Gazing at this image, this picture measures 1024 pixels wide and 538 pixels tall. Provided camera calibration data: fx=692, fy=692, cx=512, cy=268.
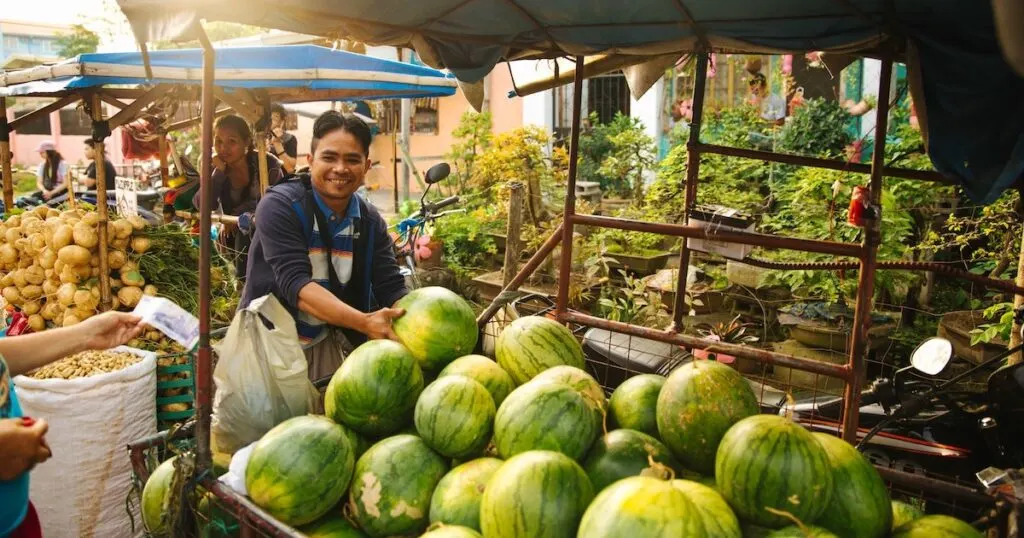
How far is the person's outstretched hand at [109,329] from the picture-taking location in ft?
8.71

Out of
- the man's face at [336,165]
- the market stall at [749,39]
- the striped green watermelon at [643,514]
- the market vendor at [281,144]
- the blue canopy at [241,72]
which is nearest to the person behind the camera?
the striped green watermelon at [643,514]

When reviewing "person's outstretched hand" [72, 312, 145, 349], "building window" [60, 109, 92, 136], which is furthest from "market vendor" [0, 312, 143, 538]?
"building window" [60, 109, 92, 136]

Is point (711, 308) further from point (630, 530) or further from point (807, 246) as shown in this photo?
point (630, 530)

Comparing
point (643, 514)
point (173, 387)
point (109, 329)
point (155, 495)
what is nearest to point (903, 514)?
point (643, 514)

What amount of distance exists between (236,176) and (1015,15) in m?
6.64

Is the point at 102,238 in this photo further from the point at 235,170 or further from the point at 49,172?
the point at 49,172

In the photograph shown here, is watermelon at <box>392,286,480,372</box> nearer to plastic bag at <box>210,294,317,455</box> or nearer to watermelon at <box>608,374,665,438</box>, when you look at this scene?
plastic bag at <box>210,294,317,455</box>

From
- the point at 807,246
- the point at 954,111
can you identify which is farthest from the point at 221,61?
the point at 954,111

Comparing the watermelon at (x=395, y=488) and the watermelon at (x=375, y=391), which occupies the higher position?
the watermelon at (x=375, y=391)

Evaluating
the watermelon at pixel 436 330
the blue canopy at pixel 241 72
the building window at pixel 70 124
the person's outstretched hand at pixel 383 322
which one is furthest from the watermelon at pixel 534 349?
the building window at pixel 70 124

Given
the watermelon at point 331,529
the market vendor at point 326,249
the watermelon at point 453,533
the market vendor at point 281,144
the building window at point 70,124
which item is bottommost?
the watermelon at point 331,529

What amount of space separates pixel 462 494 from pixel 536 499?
33 cm

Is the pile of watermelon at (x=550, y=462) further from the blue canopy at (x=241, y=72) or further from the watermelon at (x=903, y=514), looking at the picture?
the blue canopy at (x=241, y=72)

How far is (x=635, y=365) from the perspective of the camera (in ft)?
13.8
